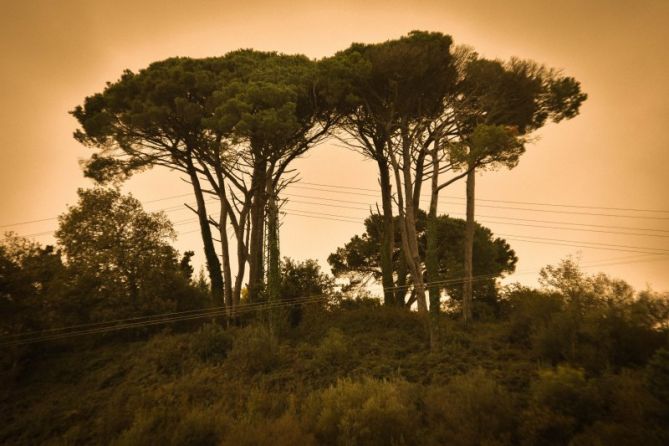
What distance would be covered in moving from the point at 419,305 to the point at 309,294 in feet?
18.7

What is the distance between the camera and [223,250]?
773 inches

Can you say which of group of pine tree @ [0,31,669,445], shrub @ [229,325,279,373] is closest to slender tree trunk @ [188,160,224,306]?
group of pine tree @ [0,31,669,445]

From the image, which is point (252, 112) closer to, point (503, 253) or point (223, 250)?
point (223, 250)

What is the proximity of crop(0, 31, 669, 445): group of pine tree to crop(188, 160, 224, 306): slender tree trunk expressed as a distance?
100mm

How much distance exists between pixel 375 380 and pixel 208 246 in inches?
466

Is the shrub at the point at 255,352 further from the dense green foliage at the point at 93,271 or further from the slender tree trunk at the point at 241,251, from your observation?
the dense green foliage at the point at 93,271

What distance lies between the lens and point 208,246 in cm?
2058

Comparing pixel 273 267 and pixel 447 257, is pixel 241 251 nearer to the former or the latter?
pixel 273 267

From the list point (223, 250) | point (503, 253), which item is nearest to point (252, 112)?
point (223, 250)

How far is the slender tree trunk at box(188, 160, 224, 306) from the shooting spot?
2005 cm

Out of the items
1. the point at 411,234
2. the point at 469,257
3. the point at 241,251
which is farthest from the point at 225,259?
the point at 469,257

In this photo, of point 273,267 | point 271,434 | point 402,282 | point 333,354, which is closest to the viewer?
point 271,434

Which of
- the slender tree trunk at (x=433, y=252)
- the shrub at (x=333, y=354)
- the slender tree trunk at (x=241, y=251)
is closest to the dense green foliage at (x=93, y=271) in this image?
the slender tree trunk at (x=241, y=251)

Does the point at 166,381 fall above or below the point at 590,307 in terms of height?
below
